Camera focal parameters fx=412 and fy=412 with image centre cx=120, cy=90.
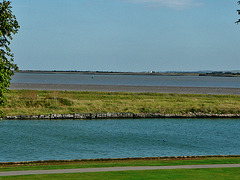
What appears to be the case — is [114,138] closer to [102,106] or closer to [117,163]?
[117,163]

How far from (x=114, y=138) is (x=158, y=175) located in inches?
953

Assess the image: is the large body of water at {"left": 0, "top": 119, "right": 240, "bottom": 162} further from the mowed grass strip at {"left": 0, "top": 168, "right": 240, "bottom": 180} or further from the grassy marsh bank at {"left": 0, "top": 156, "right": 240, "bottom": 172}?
the mowed grass strip at {"left": 0, "top": 168, "right": 240, "bottom": 180}

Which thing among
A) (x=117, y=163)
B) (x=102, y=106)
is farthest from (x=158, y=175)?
(x=102, y=106)

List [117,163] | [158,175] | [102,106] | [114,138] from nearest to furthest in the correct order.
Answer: [158,175]
[117,163]
[114,138]
[102,106]

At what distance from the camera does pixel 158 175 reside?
68.0ft

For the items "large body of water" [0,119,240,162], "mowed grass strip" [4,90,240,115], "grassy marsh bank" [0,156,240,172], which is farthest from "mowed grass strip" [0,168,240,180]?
"mowed grass strip" [4,90,240,115]

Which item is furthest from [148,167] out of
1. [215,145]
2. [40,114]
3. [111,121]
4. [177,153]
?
[40,114]

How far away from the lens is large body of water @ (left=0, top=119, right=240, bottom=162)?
3556cm

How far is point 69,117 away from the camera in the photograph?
6431 cm

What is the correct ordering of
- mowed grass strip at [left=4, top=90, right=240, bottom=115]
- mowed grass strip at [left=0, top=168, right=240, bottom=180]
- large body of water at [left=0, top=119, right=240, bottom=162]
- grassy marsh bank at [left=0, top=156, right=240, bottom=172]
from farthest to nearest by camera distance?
1. mowed grass strip at [left=4, top=90, right=240, bottom=115]
2. large body of water at [left=0, top=119, right=240, bottom=162]
3. grassy marsh bank at [left=0, top=156, right=240, bottom=172]
4. mowed grass strip at [left=0, top=168, right=240, bottom=180]

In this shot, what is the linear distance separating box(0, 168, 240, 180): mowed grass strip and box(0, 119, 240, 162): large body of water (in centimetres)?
1202
